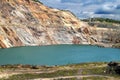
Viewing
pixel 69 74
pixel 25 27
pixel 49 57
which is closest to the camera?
pixel 69 74

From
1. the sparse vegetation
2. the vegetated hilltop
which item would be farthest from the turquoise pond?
the sparse vegetation

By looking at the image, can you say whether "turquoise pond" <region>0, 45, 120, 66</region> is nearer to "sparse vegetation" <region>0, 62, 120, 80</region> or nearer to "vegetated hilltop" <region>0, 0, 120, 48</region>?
"vegetated hilltop" <region>0, 0, 120, 48</region>

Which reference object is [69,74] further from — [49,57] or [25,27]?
[25,27]

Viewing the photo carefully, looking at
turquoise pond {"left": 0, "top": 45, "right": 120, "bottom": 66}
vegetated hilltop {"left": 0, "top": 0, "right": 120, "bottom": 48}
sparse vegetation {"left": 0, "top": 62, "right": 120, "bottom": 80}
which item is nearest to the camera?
sparse vegetation {"left": 0, "top": 62, "right": 120, "bottom": 80}

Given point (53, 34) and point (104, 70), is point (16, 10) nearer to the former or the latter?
point (53, 34)

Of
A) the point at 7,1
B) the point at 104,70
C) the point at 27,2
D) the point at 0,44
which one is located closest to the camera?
the point at 104,70

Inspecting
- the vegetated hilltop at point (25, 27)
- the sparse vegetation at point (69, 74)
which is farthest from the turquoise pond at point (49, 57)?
the sparse vegetation at point (69, 74)

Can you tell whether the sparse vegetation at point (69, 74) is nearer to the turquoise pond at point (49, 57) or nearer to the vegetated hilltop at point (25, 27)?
the turquoise pond at point (49, 57)

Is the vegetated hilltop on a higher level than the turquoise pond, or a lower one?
higher

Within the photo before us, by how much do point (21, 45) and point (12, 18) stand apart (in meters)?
17.2

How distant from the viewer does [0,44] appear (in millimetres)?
157375

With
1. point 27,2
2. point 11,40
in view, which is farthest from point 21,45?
point 27,2

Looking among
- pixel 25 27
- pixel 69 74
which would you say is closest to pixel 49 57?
pixel 69 74

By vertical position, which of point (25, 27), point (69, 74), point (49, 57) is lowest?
point (49, 57)
